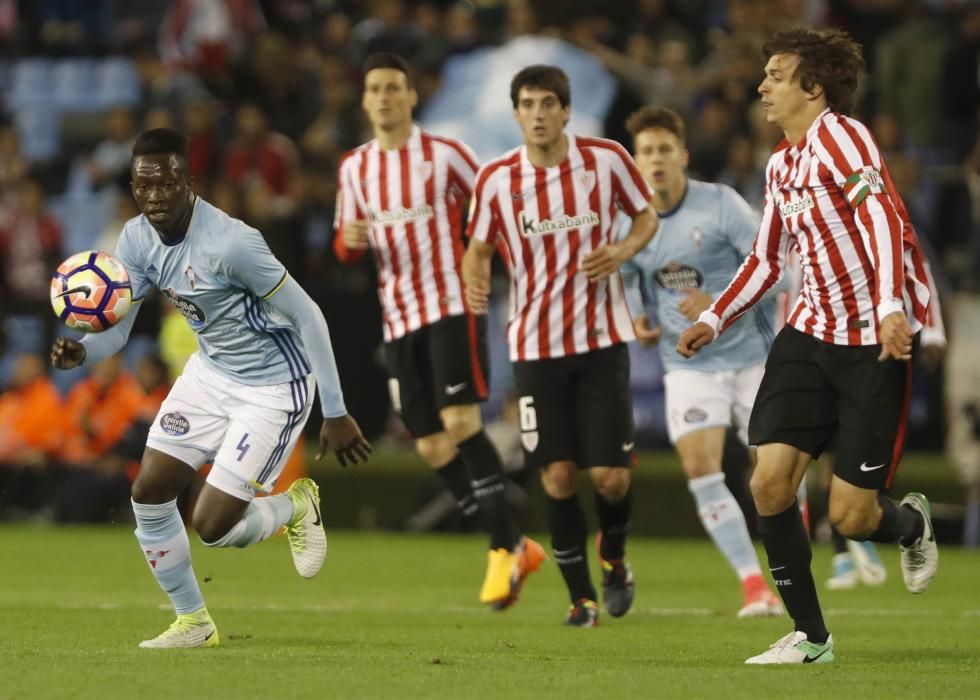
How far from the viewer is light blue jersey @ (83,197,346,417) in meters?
7.20

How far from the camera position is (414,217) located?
10.1 metres

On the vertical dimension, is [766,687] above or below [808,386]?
below

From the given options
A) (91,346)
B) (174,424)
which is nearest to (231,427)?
(174,424)

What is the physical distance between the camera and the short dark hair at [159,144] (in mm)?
7156

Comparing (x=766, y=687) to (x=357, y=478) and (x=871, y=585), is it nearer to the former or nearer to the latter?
(x=871, y=585)

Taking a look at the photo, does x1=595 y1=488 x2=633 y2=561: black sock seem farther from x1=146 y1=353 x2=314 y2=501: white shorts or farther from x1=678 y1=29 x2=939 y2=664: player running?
x1=678 y1=29 x2=939 y2=664: player running

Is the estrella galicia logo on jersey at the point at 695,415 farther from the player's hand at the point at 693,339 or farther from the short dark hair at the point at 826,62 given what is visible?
the short dark hair at the point at 826,62

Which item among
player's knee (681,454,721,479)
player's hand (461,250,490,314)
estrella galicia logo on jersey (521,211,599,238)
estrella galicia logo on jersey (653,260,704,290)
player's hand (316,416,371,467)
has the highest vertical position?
estrella galicia logo on jersey (521,211,599,238)

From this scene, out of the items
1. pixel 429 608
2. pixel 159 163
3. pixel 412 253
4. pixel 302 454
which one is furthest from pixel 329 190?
pixel 159 163

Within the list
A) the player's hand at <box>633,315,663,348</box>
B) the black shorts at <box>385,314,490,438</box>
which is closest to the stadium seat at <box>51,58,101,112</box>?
the black shorts at <box>385,314,490,438</box>

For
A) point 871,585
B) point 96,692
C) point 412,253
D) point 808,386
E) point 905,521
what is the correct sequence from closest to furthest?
point 96,692 → point 808,386 → point 905,521 → point 412,253 → point 871,585

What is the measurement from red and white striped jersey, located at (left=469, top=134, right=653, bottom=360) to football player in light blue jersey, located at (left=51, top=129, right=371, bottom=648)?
153 centimetres

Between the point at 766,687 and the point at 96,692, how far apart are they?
2.22 meters

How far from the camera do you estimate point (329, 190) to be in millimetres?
17000
